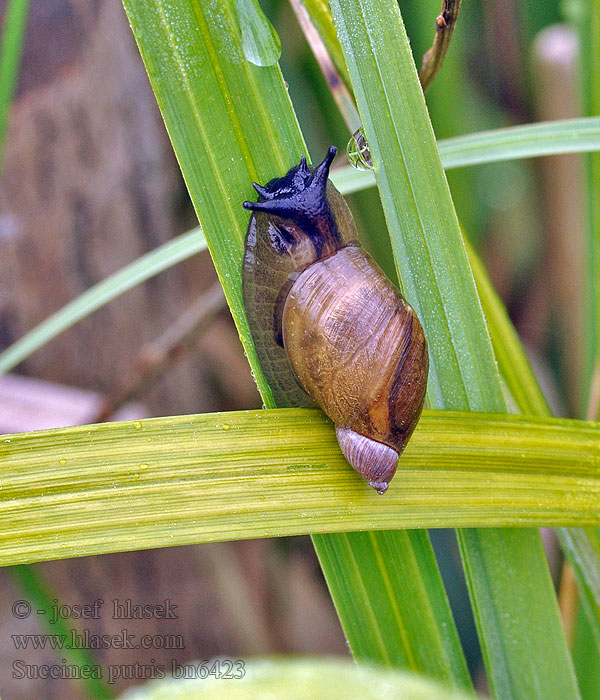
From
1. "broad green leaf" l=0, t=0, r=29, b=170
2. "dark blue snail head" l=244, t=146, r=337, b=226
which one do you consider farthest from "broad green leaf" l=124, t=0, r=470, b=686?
"broad green leaf" l=0, t=0, r=29, b=170

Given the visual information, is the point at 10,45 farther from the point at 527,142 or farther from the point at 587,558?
the point at 587,558

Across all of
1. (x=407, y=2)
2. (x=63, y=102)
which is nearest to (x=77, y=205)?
(x=63, y=102)

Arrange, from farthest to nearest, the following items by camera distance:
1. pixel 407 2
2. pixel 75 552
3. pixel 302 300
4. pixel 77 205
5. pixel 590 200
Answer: pixel 77 205
pixel 407 2
pixel 590 200
pixel 302 300
pixel 75 552

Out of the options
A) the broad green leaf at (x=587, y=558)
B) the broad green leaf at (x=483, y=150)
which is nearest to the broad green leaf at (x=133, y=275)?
the broad green leaf at (x=483, y=150)

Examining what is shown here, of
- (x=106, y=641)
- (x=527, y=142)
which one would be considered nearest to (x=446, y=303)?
(x=527, y=142)

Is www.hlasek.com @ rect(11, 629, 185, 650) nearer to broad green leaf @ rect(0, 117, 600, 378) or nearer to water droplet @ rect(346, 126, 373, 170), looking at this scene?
broad green leaf @ rect(0, 117, 600, 378)

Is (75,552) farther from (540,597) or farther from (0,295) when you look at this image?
(0,295)

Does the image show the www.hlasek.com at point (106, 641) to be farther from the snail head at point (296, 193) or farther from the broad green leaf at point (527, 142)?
the broad green leaf at point (527, 142)
